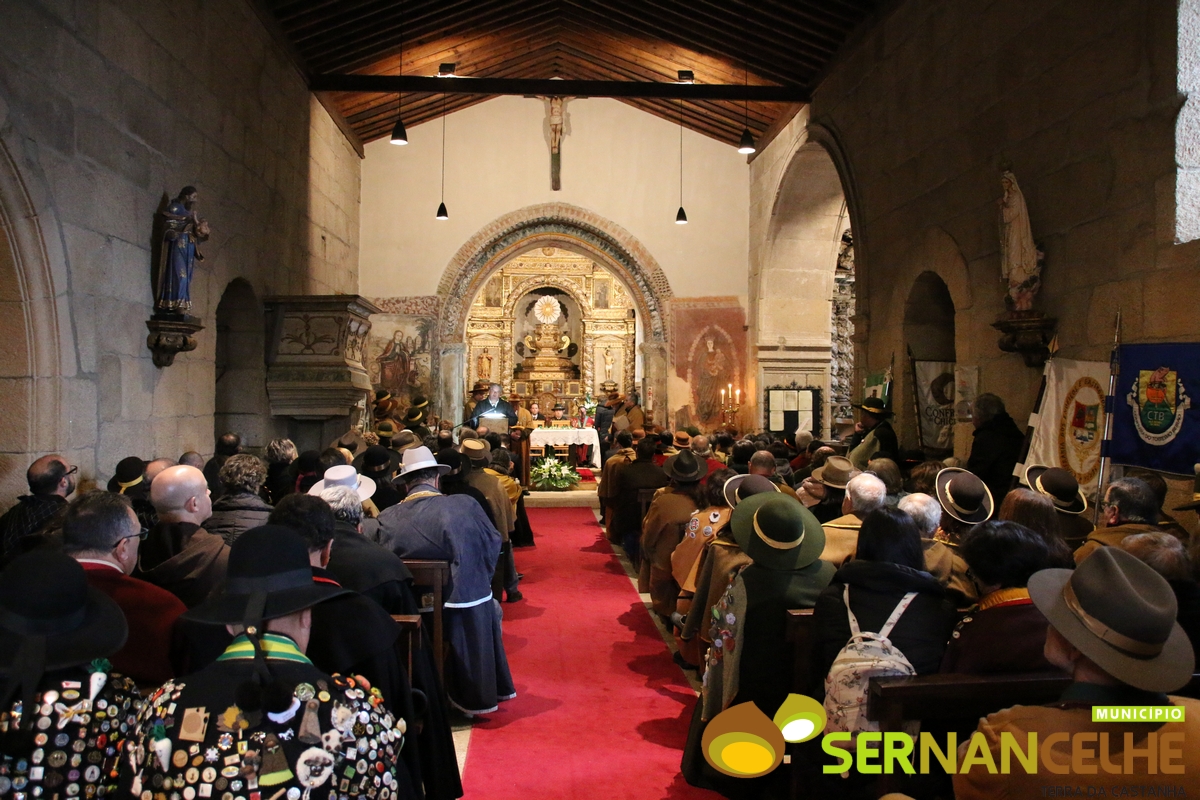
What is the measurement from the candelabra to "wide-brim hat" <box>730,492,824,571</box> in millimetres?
11067

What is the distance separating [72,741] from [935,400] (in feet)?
25.8

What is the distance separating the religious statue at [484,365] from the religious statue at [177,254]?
1583 cm

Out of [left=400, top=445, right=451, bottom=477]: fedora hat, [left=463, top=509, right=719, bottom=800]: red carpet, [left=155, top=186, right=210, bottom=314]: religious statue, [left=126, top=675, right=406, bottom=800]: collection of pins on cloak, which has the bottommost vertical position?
[left=463, top=509, right=719, bottom=800]: red carpet

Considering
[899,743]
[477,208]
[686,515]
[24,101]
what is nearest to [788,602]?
[899,743]

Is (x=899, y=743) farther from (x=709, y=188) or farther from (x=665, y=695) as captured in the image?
(x=709, y=188)

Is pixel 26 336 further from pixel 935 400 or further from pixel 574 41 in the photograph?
pixel 574 41

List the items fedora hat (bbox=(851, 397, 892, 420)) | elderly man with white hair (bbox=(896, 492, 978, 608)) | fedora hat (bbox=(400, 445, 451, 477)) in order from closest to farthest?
elderly man with white hair (bbox=(896, 492, 978, 608)) → fedora hat (bbox=(400, 445, 451, 477)) → fedora hat (bbox=(851, 397, 892, 420))

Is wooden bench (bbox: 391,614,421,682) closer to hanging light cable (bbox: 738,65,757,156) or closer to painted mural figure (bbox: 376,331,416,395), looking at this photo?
hanging light cable (bbox: 738,65,757,156)

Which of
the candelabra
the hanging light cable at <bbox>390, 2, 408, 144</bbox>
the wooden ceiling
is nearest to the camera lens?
the wooden ceiling

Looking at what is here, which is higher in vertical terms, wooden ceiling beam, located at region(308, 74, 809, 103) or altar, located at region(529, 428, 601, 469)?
wooden ceiling beam, located at region(308, 74, 809, 103)

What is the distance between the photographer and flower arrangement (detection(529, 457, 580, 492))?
13.7 metres

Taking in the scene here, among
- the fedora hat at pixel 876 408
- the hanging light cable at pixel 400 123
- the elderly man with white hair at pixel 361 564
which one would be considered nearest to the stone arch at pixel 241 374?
the hanging light cable at pixel 400 123

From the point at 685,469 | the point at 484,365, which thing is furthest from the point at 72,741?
the point at 484,365

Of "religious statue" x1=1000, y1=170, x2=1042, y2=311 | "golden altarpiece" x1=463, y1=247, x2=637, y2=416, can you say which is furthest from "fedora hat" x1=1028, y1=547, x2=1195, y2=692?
"golden altarpiece" x1=463, y1=247, x2=637, y2=416
